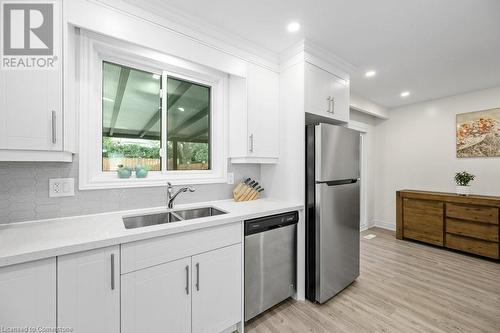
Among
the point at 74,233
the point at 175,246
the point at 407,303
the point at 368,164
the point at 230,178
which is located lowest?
the point at 407,303

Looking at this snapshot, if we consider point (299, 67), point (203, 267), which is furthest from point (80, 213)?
point (299, 67)

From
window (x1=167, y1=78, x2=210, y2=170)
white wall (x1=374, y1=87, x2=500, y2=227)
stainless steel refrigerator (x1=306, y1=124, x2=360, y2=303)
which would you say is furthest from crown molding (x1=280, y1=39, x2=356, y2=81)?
white wall (x1=374, y1=87, x2=500, y2=227)

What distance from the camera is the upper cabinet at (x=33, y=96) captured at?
1.14 m

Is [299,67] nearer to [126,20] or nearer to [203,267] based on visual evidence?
[126,20]

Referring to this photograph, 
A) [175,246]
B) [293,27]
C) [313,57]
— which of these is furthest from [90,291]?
[313,57]

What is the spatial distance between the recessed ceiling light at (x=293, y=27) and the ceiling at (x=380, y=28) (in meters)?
0.04

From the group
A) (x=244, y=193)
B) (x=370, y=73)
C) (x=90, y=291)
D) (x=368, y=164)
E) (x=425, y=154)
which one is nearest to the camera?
(x=90, y=291)

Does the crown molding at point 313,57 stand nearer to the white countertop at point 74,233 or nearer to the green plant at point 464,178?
the white countertop at point 74,233

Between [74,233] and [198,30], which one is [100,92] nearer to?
[198,30]

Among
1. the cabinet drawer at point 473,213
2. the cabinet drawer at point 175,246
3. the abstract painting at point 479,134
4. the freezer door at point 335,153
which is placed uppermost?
the abstract painting at point 479,134

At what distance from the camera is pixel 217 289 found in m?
1.53

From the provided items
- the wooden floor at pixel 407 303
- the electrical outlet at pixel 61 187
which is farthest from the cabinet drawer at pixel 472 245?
the electrical outlet at pixel 61 187

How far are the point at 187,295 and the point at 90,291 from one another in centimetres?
55

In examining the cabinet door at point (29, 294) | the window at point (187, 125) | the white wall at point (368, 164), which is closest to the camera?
the cabinet door at point (29, 294)
